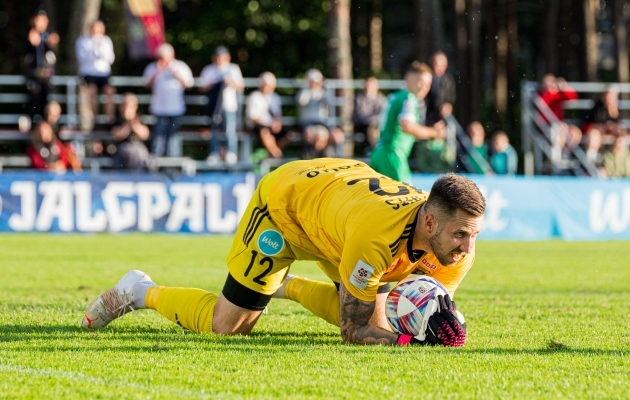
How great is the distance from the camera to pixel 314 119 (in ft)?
70.8

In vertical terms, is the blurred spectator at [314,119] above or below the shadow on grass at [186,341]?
below

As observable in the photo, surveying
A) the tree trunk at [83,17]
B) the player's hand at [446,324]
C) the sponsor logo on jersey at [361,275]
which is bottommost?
the player's hand at [446,324]

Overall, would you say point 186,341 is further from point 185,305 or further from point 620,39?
point 620,39

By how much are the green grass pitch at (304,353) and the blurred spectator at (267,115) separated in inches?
398

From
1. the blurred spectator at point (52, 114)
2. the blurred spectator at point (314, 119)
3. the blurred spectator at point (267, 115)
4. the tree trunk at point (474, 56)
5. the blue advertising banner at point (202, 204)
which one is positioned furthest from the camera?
the tree trunk at point (474, 56)

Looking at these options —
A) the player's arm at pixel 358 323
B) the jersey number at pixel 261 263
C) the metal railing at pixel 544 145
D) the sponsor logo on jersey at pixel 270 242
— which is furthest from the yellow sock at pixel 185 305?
the metal railing at pixel 544 145

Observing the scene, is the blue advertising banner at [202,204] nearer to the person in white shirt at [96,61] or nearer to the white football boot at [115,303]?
the person in white shirt at [96,61]

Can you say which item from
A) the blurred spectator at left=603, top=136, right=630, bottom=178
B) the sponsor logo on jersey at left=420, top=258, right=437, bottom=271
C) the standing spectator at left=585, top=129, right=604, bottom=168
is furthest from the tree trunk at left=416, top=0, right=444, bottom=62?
the sponsor logo on jersey at left=420, top=258, right=437, bottom=271

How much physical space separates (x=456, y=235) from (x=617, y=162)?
18.1 meters

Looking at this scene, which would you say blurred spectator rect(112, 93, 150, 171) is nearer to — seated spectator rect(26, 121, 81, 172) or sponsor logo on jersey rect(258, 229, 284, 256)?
seated spectator rect(26, 121, 81, 172)

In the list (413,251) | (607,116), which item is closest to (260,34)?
(607,116)

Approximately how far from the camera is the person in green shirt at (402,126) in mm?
13320

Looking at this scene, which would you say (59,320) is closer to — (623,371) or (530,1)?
(623,371)

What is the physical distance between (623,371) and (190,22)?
109 ft
